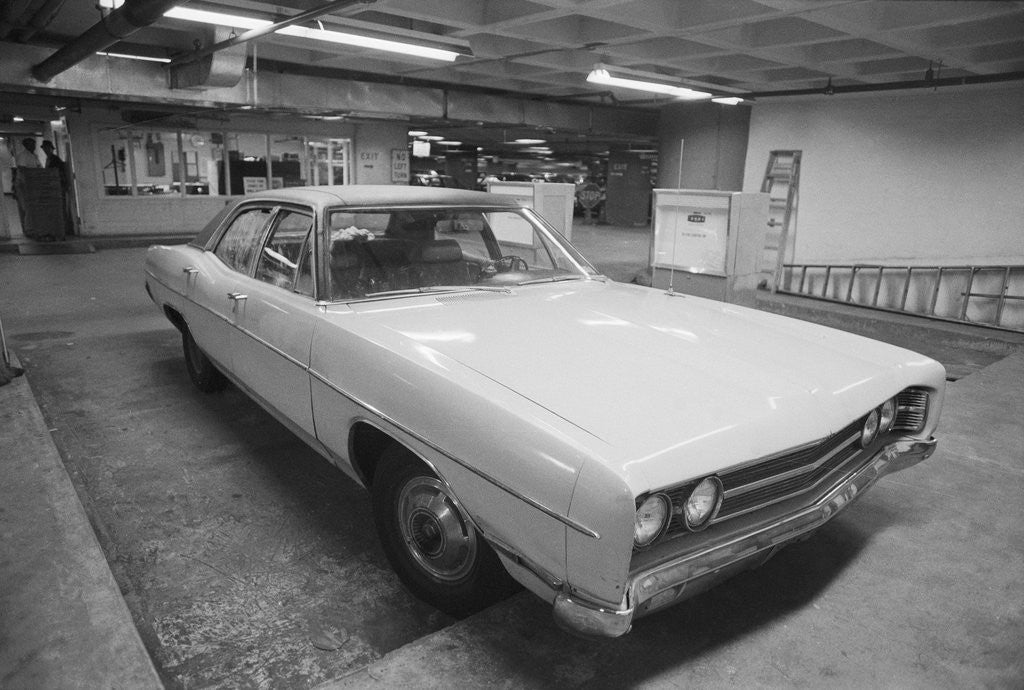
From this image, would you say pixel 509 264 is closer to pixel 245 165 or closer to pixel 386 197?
pixel 386 197

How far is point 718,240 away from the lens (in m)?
6.64

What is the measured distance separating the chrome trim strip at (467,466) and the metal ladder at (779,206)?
30.3 ft

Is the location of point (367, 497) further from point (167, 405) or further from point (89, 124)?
point (89, 124)

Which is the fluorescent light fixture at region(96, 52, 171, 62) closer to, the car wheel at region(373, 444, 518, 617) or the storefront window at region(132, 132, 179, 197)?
the storefront window at region(132, 132, 179, 197)

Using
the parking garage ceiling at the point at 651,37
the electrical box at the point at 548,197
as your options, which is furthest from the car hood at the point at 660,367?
the electrical box at the point at 548,197

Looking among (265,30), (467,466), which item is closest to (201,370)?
(467,466)

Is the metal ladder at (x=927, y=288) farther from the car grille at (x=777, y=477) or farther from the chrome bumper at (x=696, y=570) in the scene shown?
the chrome bumper at (x=696, y=570)

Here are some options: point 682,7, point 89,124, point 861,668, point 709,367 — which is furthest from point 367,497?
point 89,124

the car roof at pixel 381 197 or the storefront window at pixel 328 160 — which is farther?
the storefront window at pixel 328 160

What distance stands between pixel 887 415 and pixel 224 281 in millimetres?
3175

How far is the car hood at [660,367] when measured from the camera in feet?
5.90

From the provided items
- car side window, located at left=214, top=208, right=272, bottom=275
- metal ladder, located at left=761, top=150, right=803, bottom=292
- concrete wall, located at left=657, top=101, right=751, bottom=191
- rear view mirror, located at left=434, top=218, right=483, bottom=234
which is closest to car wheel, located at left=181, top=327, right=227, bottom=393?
car side window, located at left=214, top=208, right=272, bottom=275

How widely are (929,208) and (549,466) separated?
995 cm

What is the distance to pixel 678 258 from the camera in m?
7.12
